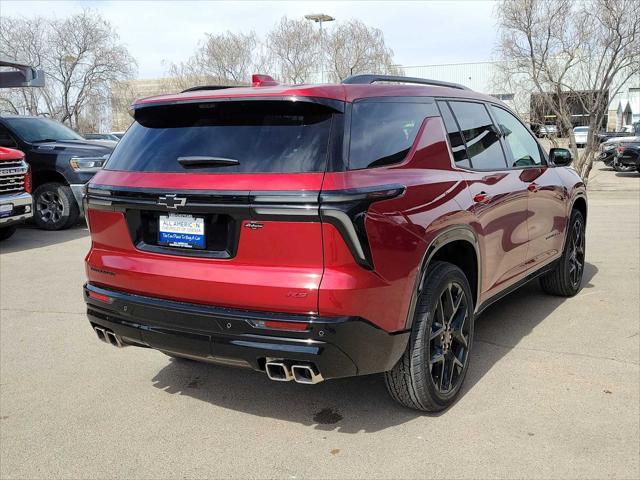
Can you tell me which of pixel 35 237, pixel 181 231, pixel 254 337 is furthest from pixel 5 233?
pixel 254 337

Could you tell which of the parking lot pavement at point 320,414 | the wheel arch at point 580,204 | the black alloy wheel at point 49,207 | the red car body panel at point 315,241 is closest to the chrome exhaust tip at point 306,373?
the red car body panel at point 315,241

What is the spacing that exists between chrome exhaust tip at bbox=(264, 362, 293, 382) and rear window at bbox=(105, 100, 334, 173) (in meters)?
0.91

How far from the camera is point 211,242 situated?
9.84ft

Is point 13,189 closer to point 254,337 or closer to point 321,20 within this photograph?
point 254,337

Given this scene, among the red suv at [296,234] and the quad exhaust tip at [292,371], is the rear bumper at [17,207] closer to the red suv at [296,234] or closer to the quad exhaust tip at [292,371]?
A: the red suv at [296,234]

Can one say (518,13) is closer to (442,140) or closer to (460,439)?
(442,140)

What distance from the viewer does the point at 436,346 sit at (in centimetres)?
344

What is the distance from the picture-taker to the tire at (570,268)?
221 inches

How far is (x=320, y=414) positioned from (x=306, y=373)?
0.72 metres

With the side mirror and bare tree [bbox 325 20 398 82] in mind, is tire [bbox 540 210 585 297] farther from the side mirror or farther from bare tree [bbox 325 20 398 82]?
bare tree [bbox 325 20 398 82]

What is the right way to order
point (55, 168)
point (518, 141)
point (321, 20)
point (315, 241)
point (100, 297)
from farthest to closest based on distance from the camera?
point (321, 20) → point (55, 168) → point (518, 141) → point (100, 297) → point (315, 241)

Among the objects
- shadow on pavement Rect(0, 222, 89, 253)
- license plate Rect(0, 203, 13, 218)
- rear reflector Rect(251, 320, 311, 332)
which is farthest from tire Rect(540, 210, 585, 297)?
shadow on pavement Rect(0, 222, 89, 253)

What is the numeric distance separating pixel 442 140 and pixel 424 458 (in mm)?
1783

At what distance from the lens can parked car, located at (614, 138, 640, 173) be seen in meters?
20.4
